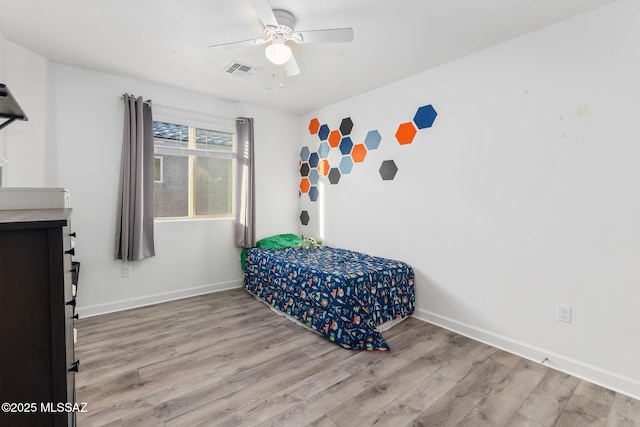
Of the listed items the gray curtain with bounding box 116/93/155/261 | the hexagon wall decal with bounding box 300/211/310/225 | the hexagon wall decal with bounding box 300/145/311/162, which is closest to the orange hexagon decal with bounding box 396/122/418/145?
the hexagon wall decal with bounding box 300/145/311/162

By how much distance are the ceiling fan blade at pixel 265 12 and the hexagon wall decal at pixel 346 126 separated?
174 cm

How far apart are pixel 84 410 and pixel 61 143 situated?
2.15 meters

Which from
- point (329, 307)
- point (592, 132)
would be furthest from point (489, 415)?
point (592, 132)

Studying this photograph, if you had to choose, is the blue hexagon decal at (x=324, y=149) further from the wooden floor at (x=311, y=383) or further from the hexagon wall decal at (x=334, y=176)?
the wooden floor at (x=311, y=383)

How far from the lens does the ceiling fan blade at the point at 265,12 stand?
5.06ft

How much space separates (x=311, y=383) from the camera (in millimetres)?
1807

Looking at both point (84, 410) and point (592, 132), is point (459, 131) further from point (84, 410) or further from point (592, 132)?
point (84, 410)

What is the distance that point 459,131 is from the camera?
8.12 feet

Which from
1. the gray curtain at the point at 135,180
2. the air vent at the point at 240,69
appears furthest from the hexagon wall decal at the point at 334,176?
the gray curtain at the point at 135,180

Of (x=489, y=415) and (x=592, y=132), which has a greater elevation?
(x=592, y=132)

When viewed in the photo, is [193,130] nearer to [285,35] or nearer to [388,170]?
[285,35]

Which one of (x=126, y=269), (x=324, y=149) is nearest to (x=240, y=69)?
(x=324, y=149)

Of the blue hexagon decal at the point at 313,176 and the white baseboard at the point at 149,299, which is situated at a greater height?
the blue hexagon decal at the point at 313,176

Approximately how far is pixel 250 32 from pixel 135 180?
1746 millimetres
